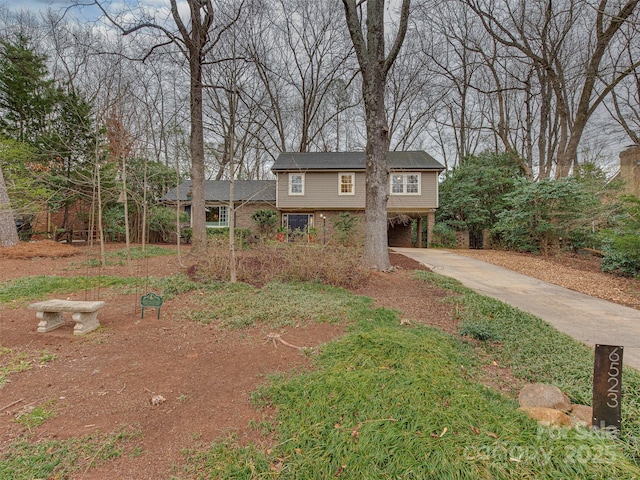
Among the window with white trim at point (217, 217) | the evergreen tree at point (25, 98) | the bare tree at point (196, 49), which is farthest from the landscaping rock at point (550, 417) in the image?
the window with white trim at point (217, 217)

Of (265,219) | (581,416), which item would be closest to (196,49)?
(265,219)

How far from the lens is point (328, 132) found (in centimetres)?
2330

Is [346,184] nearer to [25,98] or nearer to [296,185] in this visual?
[296,185]

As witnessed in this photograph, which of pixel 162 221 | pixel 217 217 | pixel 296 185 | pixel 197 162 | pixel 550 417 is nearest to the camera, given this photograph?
pixel 550 417

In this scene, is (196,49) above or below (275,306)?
above

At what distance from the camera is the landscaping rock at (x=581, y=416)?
1.90 meters

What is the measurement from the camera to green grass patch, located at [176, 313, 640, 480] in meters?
1.58

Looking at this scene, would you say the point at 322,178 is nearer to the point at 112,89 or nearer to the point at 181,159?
the point at 181,159

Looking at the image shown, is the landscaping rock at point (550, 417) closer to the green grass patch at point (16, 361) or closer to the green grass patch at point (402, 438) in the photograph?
the green grass patch at point (402, 438)

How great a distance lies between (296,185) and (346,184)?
2.79 m

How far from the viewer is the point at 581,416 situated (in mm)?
2014

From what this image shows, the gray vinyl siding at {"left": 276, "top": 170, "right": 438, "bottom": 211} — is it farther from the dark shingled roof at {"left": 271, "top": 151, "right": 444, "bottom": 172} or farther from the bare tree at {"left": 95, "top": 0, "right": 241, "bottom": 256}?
the bare tree at {"left": 95, "top": 0, "right": 241, "bottom": 256}

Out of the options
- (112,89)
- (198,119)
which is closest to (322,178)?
(198,119)

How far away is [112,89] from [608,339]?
38.3ft
